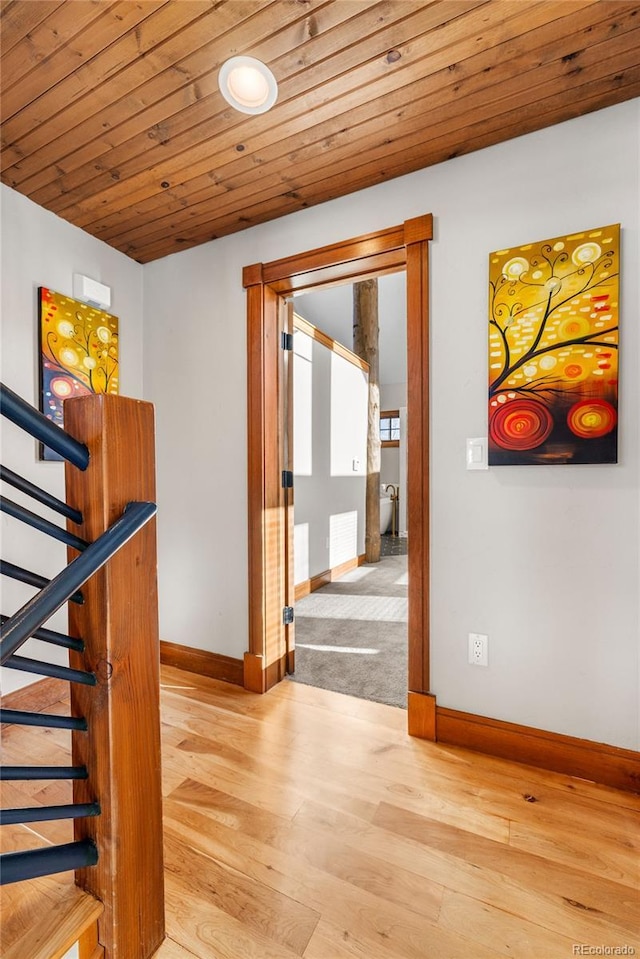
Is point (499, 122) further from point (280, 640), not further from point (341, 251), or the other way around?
point (280, 640)

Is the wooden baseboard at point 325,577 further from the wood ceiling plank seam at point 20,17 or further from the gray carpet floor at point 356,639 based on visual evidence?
the wood ceiling plank seam at point 20,17

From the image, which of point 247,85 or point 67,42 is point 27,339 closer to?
point 67,42

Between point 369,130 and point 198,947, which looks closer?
point 198,947

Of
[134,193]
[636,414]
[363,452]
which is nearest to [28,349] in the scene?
[134,193]

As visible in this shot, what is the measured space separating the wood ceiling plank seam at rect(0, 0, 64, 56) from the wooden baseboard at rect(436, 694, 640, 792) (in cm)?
264

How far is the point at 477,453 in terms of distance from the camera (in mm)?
1725

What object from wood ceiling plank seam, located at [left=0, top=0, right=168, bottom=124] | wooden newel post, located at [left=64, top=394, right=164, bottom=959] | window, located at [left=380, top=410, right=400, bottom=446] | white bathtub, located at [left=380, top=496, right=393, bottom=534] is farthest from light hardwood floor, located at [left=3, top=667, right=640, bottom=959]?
window, located at [left=380, top=410, right=400, bottom=446]

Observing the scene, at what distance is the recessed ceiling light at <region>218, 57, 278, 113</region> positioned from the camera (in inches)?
52.1

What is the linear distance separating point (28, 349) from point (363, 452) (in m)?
3.61

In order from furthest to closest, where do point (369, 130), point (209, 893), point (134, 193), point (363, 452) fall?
point (363, 452), point (134, 193), point (369, 130), point (209, 893)

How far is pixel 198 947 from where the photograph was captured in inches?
39.6

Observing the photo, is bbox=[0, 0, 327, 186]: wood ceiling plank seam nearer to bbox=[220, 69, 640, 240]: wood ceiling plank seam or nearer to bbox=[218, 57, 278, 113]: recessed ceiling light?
bbox=[218, 57, 278, 113]: recessed ceiling light

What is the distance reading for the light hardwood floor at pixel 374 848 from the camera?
3.39ft

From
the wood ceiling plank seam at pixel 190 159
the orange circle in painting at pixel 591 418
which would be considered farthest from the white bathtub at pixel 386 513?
the wood ceiling plank seam at pixel 190 159
